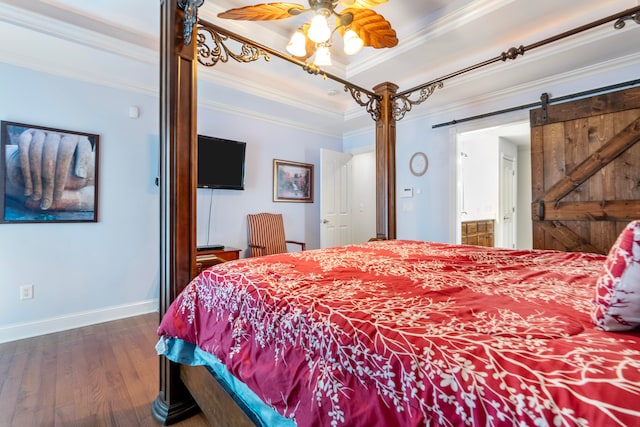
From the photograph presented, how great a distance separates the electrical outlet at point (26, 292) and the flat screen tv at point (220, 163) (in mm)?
1778

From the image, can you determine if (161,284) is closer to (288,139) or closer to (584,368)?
(584,368)

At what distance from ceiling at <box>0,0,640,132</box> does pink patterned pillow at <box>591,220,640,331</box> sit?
7.82 feet

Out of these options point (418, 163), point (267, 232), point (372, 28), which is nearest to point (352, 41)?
point (372, 28)

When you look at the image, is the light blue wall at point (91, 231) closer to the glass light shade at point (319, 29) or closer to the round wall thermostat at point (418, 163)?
the glass light shade at point (319, 29)

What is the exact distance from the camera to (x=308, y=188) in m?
4.86

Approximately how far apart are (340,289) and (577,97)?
11.2ft

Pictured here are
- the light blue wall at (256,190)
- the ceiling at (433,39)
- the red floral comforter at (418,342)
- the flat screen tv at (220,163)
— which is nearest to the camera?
the red floral comforter at (418,342)

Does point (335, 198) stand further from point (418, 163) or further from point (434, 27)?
point (434, 27)

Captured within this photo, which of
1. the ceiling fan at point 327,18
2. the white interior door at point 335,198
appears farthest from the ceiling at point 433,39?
the white interior door at point 335,198

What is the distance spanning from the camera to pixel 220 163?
3.72 meters

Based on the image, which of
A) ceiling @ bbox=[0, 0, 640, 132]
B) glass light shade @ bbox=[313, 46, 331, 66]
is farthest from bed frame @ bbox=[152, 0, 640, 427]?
ceiling @ bbox=[0, 0, 640, 132]

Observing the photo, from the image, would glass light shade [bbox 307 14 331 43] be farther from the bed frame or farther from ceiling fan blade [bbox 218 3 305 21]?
the bed frame

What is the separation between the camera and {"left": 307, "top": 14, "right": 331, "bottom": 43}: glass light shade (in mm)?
1771

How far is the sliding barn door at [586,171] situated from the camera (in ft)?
8.49
